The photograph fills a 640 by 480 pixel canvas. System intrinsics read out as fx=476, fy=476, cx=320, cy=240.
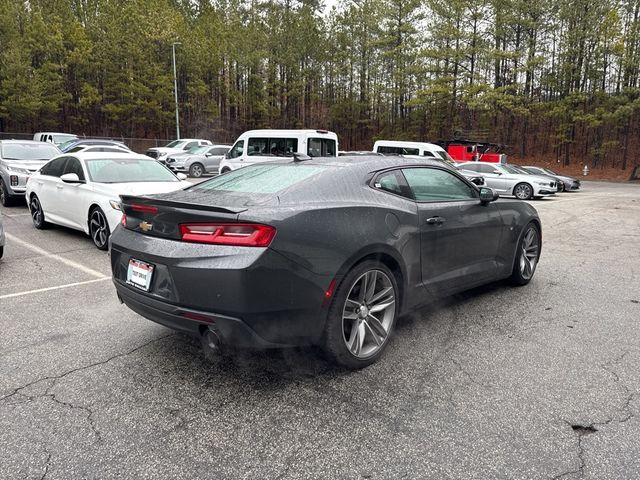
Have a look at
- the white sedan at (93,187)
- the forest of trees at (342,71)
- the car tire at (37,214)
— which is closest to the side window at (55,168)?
the white sedan at (93,187)

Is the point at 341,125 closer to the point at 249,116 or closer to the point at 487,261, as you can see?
the point at 249,116

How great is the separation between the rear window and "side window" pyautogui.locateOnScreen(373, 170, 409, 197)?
456 millimetres

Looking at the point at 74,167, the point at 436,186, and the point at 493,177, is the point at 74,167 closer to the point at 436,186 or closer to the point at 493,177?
the point at 436,186

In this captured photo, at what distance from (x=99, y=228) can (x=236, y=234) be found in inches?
195

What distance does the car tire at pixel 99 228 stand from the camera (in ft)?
22.1

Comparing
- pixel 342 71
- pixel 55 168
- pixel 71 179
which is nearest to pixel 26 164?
pixel 55 168

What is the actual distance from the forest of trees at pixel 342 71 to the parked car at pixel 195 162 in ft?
56.7

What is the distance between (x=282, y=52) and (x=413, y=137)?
14.7m

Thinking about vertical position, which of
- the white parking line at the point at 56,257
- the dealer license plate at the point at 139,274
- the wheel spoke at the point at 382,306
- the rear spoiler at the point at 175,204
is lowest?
the white parking line at the point at 56,257

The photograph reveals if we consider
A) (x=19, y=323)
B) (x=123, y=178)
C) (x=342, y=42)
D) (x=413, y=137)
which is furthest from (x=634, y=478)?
(x=342, y=42)

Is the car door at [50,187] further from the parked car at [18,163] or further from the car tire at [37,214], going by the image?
the parked car at [18,163]

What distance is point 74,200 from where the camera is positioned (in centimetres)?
730

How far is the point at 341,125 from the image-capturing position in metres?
49.9

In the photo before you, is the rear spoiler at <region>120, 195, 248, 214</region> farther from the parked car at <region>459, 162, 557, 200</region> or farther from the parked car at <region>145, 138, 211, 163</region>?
the parked car at <region>145, 138, 211, 163</region>
